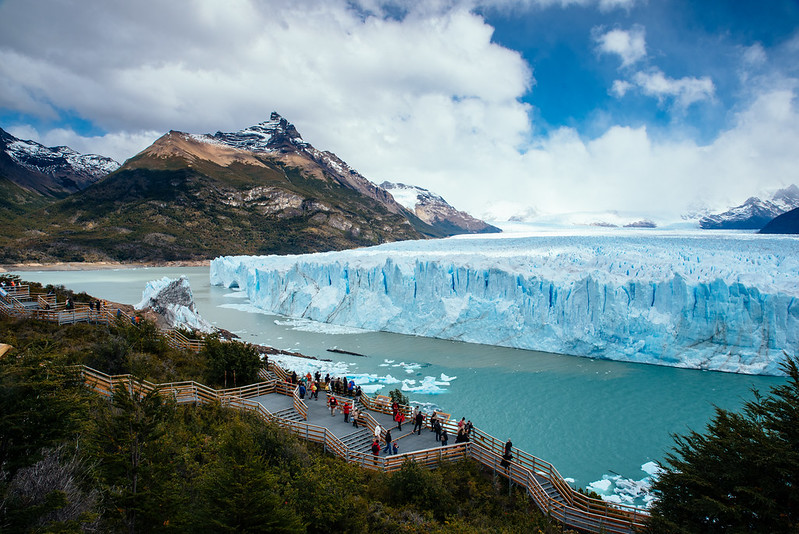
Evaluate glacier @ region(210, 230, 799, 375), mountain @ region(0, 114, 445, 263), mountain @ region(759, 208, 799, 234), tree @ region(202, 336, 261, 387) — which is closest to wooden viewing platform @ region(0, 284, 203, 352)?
tree @ region(202, 336, 261, 387)

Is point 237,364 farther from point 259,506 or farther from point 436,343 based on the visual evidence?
point 436,343

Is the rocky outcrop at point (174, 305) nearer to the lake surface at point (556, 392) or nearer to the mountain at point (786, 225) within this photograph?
the lake surface at point (556, 392)

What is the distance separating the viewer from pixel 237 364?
12031mm

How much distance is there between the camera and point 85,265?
207ft

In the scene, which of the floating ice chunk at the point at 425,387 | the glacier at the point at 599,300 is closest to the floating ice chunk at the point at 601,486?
the floating ice chunk at the point at 425,387

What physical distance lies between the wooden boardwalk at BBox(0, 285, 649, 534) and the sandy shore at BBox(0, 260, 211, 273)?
187ft

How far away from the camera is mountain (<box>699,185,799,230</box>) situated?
117312 millimetres

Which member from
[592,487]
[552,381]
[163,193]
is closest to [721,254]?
[552,381]

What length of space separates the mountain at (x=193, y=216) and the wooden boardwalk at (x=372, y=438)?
66.7 metres

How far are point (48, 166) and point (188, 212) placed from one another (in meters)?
119

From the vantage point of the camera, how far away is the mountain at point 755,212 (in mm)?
117312

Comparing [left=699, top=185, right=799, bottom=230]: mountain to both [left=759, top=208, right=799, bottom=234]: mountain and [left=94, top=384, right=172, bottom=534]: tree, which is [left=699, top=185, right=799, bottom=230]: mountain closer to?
[left=759, top=208, right=799, bottom=234]: mountain

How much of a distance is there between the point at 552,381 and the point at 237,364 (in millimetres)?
11590

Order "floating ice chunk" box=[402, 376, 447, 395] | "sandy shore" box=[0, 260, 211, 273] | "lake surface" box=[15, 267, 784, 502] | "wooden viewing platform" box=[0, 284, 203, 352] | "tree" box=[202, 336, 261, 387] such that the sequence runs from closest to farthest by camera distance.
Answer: "lake surface" box=[15, 267, 784, 502] < "tree" box=[202, 336, 261, 387] < "wooden viewing platform" box=[0, 284, 203, 352] < "floating ice chunk" box=[402, 376, 447, 395] < "sandy shore" box=[0, 260, 211, 273]
